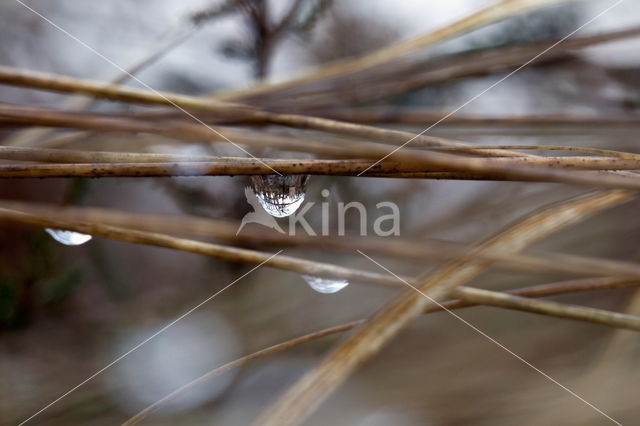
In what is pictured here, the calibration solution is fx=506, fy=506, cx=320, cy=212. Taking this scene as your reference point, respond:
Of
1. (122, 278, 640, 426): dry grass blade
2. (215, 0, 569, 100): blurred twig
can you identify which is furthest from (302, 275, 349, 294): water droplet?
(215, 0, 569, 100): blurred twig

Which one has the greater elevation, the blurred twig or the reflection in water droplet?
the blurred twig

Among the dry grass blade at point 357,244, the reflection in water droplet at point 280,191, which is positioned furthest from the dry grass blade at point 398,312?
the reflection in water droplet at point 280,191

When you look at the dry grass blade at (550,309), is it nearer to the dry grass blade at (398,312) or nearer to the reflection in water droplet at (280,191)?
the dry grass blade at (398,312)

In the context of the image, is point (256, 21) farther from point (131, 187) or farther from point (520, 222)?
point (520, 222)

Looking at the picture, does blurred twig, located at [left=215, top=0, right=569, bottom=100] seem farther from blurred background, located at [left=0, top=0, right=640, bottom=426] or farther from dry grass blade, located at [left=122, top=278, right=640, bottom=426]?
dry grass blade, located at [left=122, top=278, right=640, bottom=426]

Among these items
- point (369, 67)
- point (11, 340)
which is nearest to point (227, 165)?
point (369, 67)

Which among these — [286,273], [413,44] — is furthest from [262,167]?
[286,273]

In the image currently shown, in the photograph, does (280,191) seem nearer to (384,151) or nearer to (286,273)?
(384,151)
